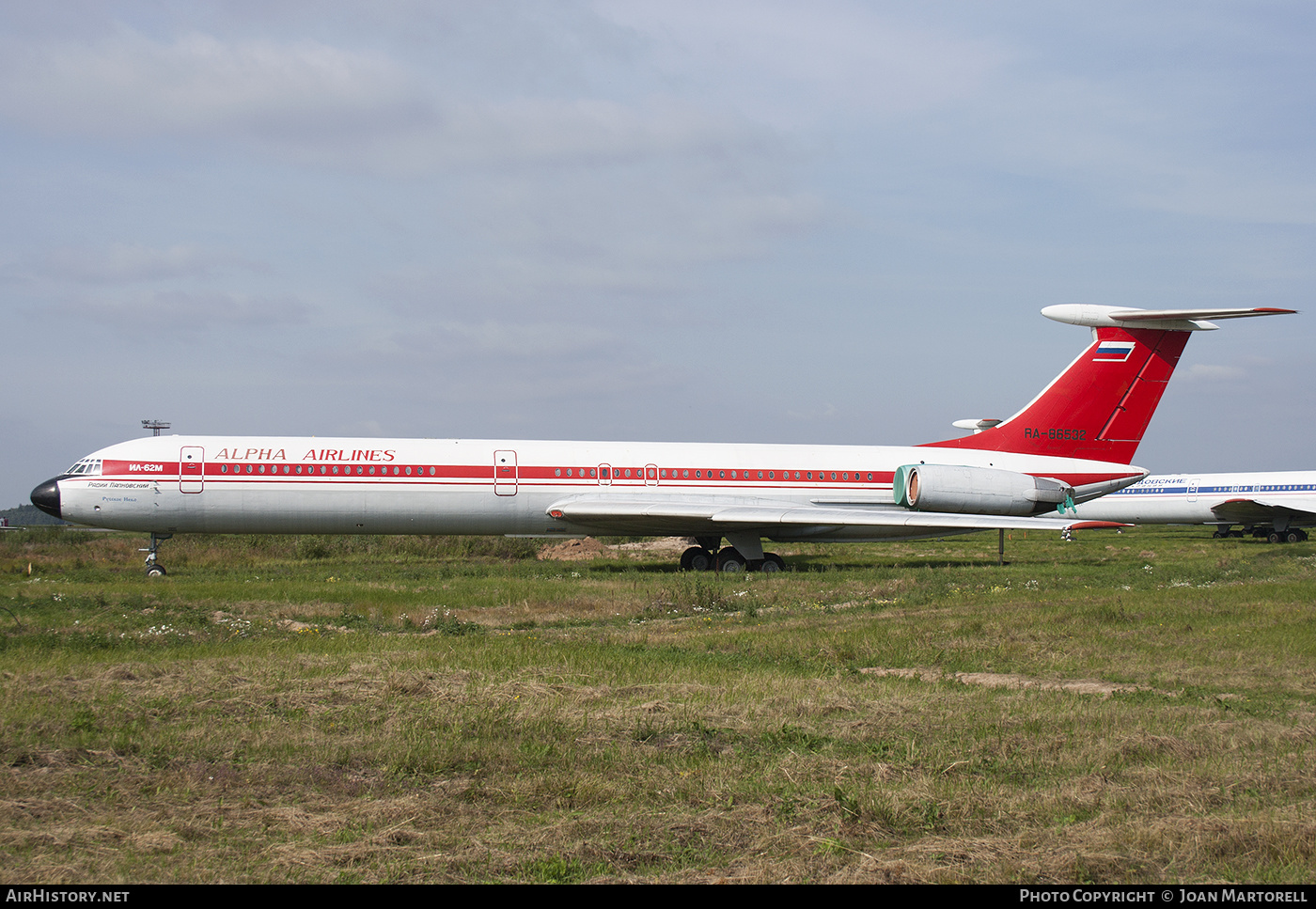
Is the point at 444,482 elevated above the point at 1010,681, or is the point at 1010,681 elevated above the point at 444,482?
the point at 444,482

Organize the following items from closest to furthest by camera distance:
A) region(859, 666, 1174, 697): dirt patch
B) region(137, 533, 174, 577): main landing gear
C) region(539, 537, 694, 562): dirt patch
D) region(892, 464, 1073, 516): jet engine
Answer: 1. region(859, 666, 1174, 697): dirt patch
2. region(137, 533, 174, 577): main landing gear
3. region(892, 464, 1073, 516): jet engine
4. region(539, 537, 694, 562): dirt patch

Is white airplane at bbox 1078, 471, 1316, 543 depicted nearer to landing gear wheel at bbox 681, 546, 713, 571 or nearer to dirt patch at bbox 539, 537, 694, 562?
dirt patch at bbox 539, 537, 694, 562

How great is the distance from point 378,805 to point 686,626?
8.96 m

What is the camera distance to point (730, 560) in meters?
26.5

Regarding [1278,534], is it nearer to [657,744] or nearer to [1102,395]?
[1102,395]

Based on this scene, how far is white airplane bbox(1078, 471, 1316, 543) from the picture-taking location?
43.7 metres

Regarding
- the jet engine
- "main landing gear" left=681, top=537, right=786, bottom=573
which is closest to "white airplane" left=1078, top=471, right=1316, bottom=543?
the jet engine

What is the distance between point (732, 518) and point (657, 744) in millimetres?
17277

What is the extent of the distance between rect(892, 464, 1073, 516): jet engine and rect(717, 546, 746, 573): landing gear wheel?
473 centimetres

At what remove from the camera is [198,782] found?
648 cm

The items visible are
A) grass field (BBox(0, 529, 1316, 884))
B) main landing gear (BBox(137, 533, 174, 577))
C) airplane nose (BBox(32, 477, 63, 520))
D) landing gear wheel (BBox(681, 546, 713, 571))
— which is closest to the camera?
grass field (BBox(0, 529, 1316, 884))

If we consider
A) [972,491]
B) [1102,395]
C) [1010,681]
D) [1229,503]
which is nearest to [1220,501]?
[1229,503]
